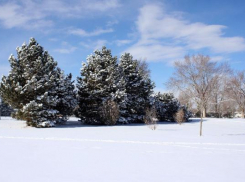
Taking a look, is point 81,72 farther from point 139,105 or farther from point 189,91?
point 189,91

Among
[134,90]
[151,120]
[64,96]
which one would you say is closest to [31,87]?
[64,96]

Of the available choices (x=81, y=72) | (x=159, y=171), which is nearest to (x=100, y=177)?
(x=159, y=171)

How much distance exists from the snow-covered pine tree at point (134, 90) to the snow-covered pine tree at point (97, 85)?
2.49m

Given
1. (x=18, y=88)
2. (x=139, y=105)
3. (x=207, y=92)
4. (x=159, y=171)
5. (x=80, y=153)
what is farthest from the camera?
(x=207, y=92)

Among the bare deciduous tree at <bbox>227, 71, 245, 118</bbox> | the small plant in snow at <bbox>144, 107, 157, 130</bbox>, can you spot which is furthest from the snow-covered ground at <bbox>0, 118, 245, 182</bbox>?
the bare deciduous tree at <bbox>227, 71, 245, 118</bbox>

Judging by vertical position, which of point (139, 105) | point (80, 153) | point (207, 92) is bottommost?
point (80, 153)

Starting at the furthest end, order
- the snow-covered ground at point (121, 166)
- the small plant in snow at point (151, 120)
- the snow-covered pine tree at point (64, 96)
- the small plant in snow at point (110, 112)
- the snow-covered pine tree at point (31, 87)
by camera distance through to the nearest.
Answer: the small plant in snow at point (110, 112)
the snow-covered pine tree at point (64, 96)
the snow-covered pine tree at point (31, 87)
the small plant in snow at point (151, 120)
the snow-covered ground at point (121, 166)

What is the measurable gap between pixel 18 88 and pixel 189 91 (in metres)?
29.3

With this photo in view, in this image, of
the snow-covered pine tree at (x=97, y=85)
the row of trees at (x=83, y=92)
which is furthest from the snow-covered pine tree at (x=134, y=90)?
the snow-covered pine tree at (x=97, y=85)

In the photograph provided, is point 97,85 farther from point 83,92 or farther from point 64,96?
point 64,96

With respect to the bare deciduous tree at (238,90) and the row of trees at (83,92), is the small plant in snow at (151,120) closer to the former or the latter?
the row of trees at (83,92)

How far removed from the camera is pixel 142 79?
30.8 meters

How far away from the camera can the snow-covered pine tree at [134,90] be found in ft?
96.8

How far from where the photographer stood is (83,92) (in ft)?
89.5
